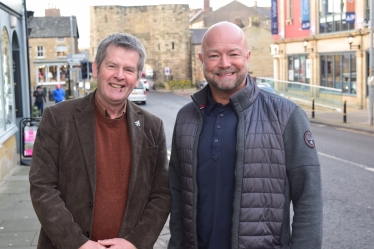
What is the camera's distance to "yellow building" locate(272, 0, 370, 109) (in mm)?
26594

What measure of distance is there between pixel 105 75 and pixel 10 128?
31.5 ft

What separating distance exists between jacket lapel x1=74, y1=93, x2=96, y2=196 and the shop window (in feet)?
28.7

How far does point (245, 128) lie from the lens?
287 centimetres

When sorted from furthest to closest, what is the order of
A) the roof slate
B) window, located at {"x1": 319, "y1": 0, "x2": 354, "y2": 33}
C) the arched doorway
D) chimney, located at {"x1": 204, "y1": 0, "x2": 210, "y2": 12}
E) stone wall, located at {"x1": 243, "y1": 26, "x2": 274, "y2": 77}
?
chimney, located at {"x1": 204, "y1": 0, "x2": 210, "y2": 12}
the roof slate
stone wall, located at {"x1": 243, "y1": 26, "x2": 274, "y2": 77}
window, located at {"x1": 319, "y1": 0, "x2": 354, "y2": 33}
the arched doorway

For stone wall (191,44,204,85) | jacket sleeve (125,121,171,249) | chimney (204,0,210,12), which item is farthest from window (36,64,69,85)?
jacket sleeve (125,121,171,249)

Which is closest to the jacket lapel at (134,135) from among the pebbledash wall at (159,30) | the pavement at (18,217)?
the pavement at (18,217)

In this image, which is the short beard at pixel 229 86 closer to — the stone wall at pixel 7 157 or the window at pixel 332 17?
the stone wall at pixel 7 157

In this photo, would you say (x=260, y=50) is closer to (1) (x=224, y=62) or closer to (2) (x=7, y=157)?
(2) (x=7, y=157)

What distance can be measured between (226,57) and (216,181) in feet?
2.20

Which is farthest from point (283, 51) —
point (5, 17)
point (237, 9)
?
point (237, 9)

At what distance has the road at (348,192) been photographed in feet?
21.3

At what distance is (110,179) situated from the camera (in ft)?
9.99

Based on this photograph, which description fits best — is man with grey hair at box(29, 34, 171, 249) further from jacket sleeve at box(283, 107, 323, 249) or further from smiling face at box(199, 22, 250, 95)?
jacket sleeve at box(283, 107, 323, 249)

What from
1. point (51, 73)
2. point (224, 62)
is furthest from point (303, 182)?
point (51, 73)
